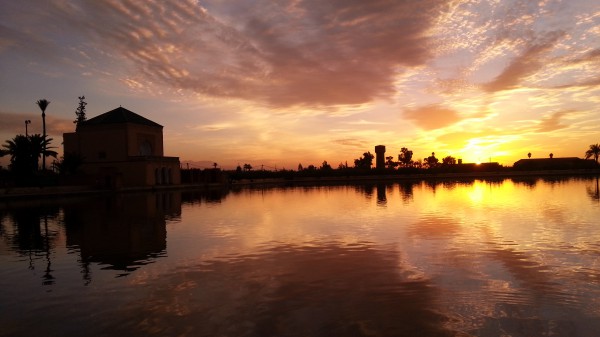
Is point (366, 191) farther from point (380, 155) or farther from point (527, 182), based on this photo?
point (380, 155)

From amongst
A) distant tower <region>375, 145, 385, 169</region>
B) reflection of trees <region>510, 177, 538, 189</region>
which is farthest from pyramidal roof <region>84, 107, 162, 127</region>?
distant tower <region>375, 145, 385, 169</region>

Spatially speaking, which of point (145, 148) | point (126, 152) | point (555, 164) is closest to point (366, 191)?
point (126, 152)

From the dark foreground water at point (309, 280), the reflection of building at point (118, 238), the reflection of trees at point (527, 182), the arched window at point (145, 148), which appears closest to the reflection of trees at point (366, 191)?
the reflection of trees at point (527, 182)

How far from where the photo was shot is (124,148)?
55000mm

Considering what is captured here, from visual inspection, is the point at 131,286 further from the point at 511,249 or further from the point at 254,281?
the point at 511,249

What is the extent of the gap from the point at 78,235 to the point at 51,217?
8195mm

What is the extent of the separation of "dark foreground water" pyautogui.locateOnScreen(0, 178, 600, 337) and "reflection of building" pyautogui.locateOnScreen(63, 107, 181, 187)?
38712 mm

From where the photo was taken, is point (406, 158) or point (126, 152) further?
point (406, 158)

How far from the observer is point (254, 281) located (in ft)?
28.2

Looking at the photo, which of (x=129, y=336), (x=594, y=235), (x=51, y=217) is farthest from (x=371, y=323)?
(x=51, y=217)

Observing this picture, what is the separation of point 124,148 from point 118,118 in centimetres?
439

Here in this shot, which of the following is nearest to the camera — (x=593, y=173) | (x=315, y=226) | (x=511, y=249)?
(x=511, y=249)

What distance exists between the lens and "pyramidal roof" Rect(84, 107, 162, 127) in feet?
184

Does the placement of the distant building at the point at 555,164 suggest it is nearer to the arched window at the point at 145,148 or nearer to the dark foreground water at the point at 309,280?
the arched window at the point at 145,148
